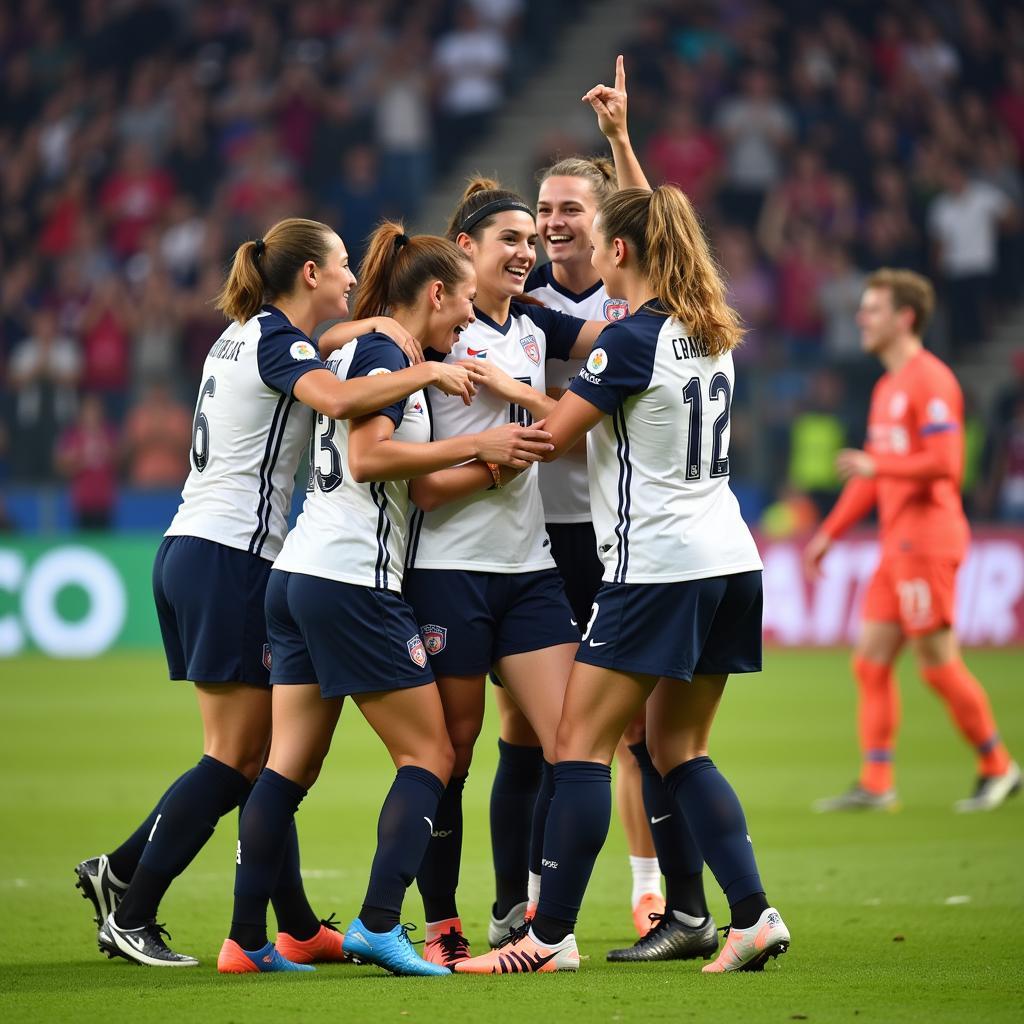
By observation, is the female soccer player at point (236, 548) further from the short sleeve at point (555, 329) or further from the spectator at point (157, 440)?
the spectator at point (157, 440)

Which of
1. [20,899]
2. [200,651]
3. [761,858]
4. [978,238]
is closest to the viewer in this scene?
[200,651]

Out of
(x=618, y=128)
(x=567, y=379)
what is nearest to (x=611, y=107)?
(x=618, y=128)

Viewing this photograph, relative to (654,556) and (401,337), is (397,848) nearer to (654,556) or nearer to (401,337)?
(654,556)

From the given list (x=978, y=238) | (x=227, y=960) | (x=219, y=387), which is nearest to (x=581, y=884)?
(x=227, y=960)

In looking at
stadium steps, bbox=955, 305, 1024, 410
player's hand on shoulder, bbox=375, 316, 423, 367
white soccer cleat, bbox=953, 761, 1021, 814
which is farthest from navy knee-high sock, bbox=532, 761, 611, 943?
stadium steps, bbox=955, 305, 1024, 410

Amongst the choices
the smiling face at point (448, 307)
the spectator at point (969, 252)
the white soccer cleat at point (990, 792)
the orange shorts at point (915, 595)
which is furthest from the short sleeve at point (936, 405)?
the spectator at point (969, 252)

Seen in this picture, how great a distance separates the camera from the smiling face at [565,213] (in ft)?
19.8

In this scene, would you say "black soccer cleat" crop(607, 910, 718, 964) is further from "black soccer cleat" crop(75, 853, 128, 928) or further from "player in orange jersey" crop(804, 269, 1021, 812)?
"player in orange jersey" crop(804, 269, 1021, 812)

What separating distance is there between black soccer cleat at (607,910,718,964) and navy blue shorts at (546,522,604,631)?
41.4 inches

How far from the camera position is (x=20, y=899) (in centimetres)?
664

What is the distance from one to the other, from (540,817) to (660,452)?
4.98 feet

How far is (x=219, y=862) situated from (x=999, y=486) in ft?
33.7

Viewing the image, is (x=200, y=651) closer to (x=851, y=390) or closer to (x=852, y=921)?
(x=852, y=921)

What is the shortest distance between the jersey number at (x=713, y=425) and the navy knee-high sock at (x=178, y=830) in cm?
170
